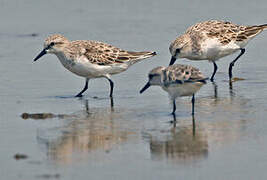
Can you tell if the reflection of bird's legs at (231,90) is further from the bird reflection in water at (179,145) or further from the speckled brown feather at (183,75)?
the bird reflection in water at (179,145)

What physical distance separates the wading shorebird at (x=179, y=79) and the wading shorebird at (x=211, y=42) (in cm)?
344

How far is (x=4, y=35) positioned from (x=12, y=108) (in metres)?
6.30

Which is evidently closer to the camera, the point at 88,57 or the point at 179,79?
the point at 179,79

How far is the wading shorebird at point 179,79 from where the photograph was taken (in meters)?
11.9

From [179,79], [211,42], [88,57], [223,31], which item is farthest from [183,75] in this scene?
[223,31]

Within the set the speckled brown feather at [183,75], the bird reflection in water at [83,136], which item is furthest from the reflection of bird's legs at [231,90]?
the bird reflection in water at [83,136]

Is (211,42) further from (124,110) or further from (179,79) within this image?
(179,79)

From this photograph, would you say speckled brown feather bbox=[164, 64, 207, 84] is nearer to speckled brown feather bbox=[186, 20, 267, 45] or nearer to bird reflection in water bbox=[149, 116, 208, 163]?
bird reflection in water bbox=[149, 116, 208, 163]

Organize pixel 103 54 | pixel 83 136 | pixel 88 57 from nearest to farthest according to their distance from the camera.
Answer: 1. pixel 83 136
2. pixel 88 57
3. pixel 103 54

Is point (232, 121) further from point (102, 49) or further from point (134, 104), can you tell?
point (102, 49)

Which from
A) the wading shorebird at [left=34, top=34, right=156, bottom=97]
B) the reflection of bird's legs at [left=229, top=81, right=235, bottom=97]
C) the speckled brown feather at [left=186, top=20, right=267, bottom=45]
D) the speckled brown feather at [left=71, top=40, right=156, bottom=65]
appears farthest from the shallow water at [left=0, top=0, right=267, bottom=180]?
the speckled brown feather at [left=186, top=20, right=267, bottom=45]

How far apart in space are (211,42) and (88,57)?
3136 mm

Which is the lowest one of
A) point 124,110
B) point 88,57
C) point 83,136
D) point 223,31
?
point 83,136

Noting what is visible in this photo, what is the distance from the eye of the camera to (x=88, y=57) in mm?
14516
